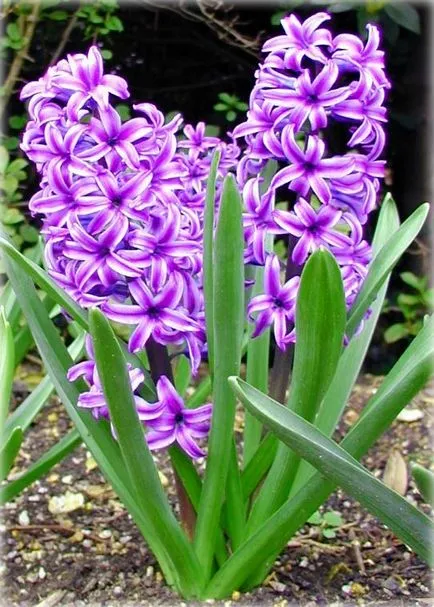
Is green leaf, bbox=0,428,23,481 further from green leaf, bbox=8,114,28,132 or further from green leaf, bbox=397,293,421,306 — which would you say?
green leaf, bbox=397,293,421,306

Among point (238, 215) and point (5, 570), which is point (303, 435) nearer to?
point (238, 215)

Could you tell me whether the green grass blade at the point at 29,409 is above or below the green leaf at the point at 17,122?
below

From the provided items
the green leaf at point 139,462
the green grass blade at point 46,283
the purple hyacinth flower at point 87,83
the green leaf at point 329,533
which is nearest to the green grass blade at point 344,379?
the green leaf at point 139,462

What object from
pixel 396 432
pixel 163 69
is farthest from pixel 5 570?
pixel 163 69

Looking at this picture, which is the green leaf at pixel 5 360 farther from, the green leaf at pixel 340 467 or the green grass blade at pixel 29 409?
the green leaf at pixel 340 467

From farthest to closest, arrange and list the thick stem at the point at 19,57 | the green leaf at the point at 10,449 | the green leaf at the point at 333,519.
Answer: the thick stem at the point at 19,57, the green leaf at the point at 333,519, the green leaf at the point at 10,449

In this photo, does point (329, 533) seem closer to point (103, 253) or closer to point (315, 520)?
point (315, 520)

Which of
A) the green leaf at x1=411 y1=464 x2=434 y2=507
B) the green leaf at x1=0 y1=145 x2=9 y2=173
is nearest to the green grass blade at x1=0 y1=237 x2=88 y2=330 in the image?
the green leaf at x1=411 y1=464 x2=434 y2=507

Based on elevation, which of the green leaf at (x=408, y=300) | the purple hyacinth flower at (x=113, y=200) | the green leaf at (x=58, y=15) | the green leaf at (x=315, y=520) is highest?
the green leaf at (x=58, y=15)
